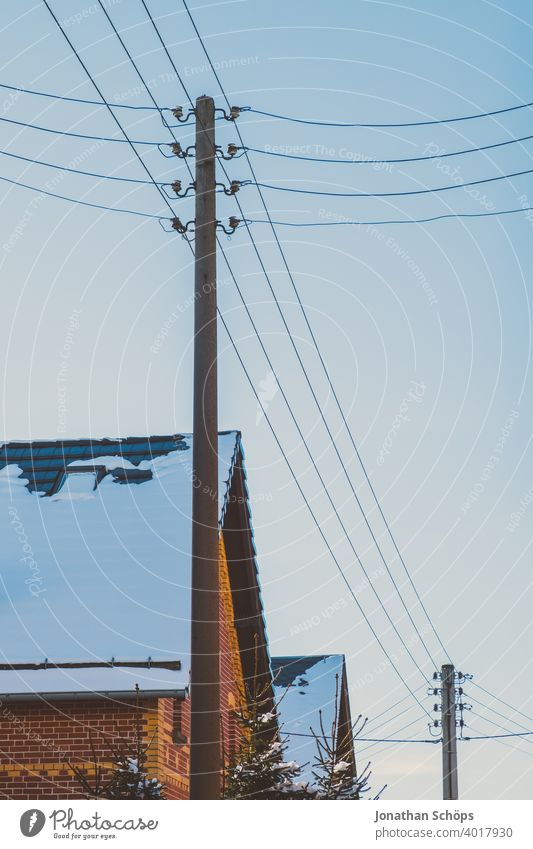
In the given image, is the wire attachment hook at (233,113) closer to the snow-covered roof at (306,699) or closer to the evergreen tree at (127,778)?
the evergreen tree at (127,778)

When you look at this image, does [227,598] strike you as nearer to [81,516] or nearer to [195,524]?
[81,516]

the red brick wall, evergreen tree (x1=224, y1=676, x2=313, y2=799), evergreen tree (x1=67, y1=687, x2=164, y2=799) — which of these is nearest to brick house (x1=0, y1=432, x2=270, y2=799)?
the red brick wall

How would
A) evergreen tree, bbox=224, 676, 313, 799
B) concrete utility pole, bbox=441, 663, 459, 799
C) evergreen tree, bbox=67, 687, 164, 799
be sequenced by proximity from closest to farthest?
evergreen tree, bbox=67, 687, 164, 799 → evergreen tree, bbox=224, 676, 313, 799 → concrete utility pole, bbox=441, 663, 459, 799

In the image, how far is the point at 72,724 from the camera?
14.4 m

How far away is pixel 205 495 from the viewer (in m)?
10.6

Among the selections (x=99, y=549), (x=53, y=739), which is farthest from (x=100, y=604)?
(x=53, y=739)

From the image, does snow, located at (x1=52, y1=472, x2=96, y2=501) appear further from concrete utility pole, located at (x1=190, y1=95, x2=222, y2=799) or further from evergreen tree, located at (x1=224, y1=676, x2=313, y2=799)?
concrete utility pole, located at (x1=190, y1=95, x2=222, y2=799)

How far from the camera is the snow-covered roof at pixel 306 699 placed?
2181 cm

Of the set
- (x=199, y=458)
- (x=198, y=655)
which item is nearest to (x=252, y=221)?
(x=199, y=458)

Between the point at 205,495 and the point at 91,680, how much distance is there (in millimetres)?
4318

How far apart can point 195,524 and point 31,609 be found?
5.56m

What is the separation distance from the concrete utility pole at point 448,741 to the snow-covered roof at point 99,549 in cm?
1650

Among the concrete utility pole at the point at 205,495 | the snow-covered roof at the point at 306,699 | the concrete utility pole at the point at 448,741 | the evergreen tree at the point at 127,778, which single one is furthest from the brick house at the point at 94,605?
the concrete utility pole at the point at 448,741

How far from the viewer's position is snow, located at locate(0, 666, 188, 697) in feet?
45.3
